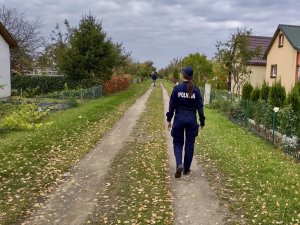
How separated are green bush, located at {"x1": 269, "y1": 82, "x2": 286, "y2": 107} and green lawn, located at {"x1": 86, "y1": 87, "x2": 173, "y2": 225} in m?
5.39

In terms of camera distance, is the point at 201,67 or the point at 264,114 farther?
the point at 201,67

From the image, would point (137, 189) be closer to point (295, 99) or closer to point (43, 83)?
point (295, 99)

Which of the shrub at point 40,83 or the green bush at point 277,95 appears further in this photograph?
the shrub at point 40,83

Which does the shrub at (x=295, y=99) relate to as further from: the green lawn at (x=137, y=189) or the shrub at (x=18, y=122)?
the shrub at (x=18, y=122)

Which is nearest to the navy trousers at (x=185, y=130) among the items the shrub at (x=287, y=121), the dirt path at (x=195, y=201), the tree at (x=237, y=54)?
the dirt path at (x=195, y=201)

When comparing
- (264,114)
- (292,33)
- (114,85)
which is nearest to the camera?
(264,114)

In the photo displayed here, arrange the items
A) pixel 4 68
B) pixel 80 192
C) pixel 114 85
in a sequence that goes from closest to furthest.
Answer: pixel 80 192 < pixel 4 68 < pixel 114 85

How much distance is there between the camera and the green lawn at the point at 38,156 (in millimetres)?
6241

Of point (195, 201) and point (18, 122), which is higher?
point (18, 122)

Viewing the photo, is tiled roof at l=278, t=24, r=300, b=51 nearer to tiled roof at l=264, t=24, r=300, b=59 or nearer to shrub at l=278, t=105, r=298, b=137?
tiled roof at l=264, t=24, r=300, b=59

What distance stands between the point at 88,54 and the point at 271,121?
782 inches

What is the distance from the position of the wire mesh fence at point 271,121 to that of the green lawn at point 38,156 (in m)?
5.40

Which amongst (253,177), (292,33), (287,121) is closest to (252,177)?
(253,177)

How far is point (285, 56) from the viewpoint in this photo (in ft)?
98.9
